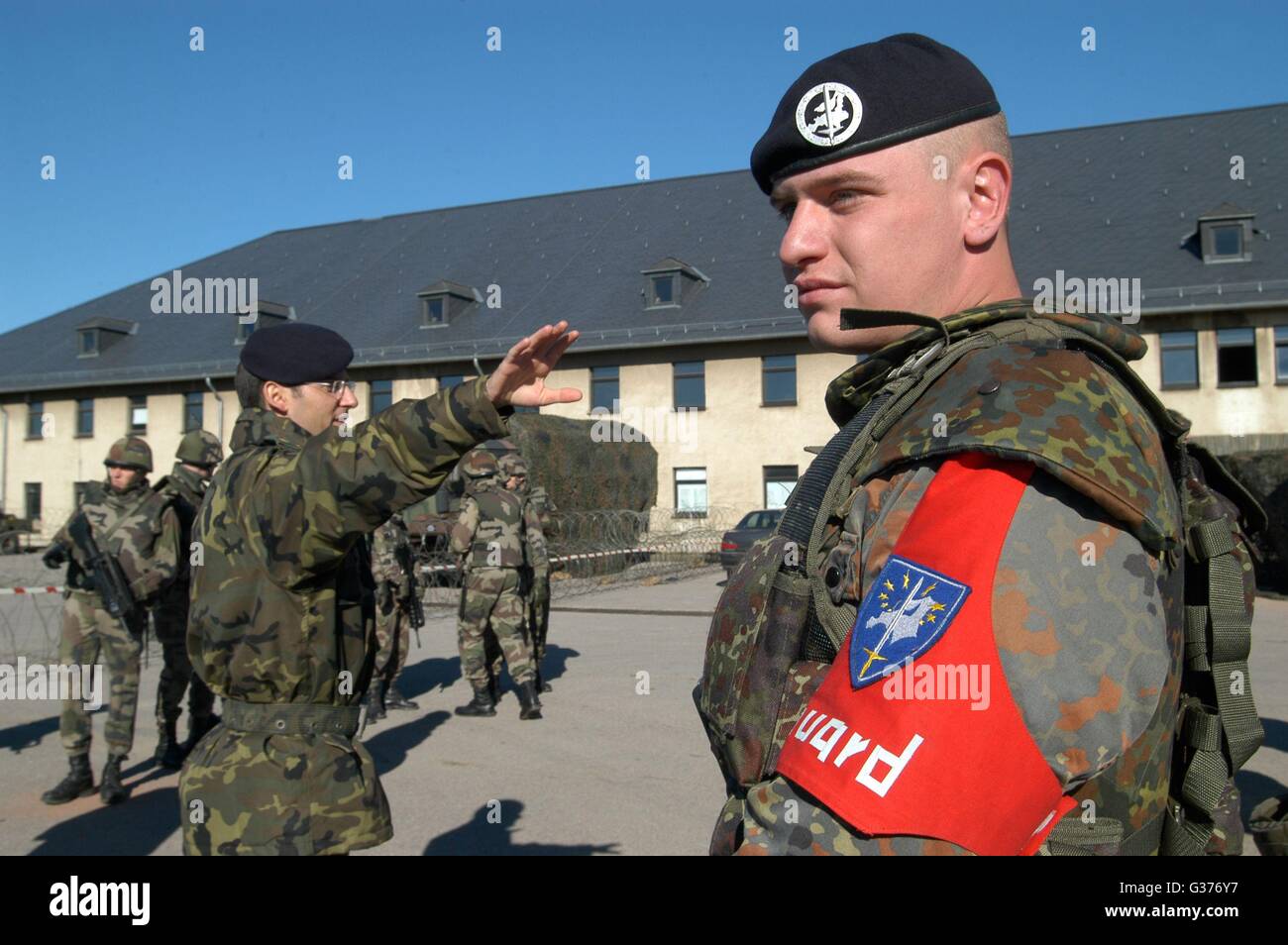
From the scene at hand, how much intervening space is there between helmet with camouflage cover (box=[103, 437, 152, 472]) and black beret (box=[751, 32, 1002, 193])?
6.76 meters

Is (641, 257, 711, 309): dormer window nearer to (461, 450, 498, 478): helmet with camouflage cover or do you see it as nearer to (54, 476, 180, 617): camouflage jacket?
(461, 450, 498, 478): helmet with camouflage cover

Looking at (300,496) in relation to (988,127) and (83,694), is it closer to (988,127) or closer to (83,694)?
(988,127)

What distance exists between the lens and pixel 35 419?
36.8 m

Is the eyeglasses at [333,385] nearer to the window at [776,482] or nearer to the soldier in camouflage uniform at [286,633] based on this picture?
the soldier in camouflage uniform at [286,633]

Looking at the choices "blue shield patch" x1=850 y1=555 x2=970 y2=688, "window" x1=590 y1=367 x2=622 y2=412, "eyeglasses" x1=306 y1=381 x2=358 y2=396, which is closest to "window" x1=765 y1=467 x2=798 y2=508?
"window" x1=590 y1=367 x2=622 y2=412

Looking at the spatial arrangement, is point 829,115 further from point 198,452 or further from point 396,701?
point 396,701

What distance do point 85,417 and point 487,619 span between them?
32557mm

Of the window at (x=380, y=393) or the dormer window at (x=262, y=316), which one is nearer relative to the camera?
the window at (x=380, y=393)

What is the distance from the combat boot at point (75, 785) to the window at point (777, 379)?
78.0 feet

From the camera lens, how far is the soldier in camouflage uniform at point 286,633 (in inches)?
106

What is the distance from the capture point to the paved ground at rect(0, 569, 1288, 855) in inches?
222

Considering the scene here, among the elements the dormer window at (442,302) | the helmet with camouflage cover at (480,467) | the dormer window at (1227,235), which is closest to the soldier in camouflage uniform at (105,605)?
the helmet with camouflage cover at (480,467)

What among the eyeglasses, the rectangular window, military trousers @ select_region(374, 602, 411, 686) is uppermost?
the rectangular window
